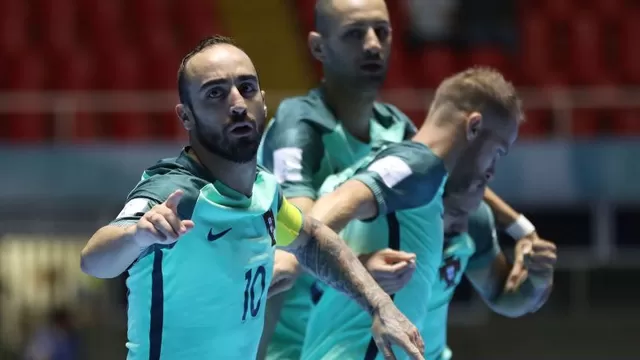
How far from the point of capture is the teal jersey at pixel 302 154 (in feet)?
16.4

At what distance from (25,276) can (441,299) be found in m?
13.2

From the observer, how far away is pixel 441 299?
5.12 meters

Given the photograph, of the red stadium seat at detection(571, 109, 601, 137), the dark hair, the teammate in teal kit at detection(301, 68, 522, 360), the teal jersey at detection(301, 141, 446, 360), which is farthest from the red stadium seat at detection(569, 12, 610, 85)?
the dark hair

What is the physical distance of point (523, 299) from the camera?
5.44 meters

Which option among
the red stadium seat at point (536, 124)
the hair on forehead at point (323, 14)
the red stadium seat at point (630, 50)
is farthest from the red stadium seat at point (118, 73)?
the hair on forehead at point (323, 14)

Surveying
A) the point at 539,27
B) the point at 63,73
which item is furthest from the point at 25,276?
the point at 539,27

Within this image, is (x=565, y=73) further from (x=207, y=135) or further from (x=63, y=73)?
(x=207, y=135)

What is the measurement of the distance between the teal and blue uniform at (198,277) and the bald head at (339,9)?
1.51 metres

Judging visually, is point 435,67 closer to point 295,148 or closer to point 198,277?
point 295,148

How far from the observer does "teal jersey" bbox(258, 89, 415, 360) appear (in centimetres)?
500

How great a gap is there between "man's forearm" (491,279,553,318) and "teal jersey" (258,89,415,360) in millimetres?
873

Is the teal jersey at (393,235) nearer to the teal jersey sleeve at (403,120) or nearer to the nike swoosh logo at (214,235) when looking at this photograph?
the teal jersey sleeve at (403,120)

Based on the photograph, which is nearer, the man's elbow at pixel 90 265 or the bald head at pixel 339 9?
the man's elbow at pixel 90 265

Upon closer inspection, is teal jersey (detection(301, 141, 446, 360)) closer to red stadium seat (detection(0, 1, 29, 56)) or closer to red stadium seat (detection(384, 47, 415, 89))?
red stadium seat (detection(384, 47, 415, 89))
